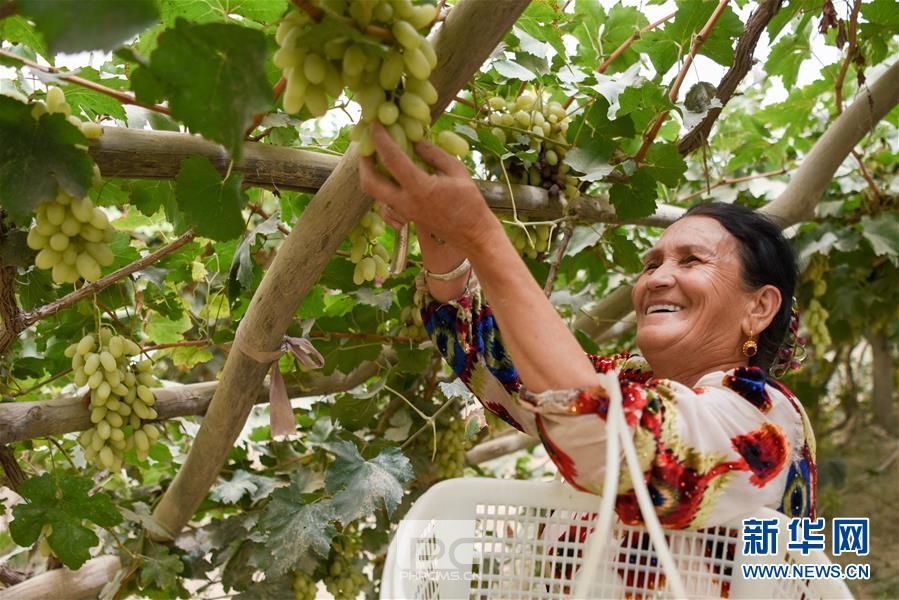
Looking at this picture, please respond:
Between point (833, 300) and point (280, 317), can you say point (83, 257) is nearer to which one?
point (280, 317)

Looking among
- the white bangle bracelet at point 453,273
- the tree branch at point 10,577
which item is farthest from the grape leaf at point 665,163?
the tree branch at point 10,577

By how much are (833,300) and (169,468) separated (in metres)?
2.36

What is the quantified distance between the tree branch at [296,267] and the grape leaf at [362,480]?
0.69ft

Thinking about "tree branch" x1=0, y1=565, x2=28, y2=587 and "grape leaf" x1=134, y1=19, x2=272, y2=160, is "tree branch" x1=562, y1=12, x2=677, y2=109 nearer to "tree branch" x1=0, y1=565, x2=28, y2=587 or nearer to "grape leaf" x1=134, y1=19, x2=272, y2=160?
"grape leaf" x1=134, y1=19, x2=272, y2=160

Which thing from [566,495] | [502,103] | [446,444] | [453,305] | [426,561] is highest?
[502,103]

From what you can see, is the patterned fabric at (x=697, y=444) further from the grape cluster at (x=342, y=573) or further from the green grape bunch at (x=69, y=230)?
the grape cluster at (x=342, y=573)

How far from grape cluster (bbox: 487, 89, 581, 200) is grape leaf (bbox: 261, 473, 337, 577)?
777 mm

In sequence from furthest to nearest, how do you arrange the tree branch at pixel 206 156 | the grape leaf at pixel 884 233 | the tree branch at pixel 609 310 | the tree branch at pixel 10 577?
the grape leaf at pixel 884 233
the tree branch at pixel 609 310
the tree branch at pixel 10 577
the tree branch at pixel 206 156

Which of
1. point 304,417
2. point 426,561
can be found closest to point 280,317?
point 426,561

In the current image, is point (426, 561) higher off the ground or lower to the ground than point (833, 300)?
lower

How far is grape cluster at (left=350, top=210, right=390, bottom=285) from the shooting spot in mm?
1190

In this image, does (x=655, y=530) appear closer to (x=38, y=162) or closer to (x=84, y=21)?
(x=84, y=21)

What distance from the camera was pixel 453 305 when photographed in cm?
127

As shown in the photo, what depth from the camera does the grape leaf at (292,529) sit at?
152cm
